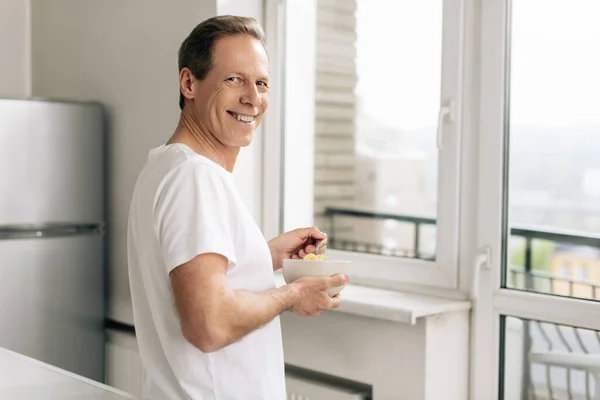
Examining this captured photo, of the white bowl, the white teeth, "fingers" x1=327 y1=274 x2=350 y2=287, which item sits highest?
the white teeth

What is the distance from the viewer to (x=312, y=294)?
4.94 ft

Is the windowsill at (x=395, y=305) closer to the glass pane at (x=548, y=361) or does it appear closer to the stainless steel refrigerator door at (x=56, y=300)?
the glass pane at (x=548, y=361)

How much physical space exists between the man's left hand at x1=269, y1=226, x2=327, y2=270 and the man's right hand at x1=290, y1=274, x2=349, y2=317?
0.26 metres

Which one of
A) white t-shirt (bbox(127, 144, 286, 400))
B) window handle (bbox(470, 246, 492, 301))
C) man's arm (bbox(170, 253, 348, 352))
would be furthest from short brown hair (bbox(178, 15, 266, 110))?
window handle (bbox(470, 246, 492, 301))

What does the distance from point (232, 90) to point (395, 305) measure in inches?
36.9

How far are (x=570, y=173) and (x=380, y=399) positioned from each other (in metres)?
0.80

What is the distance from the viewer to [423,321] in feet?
7.26

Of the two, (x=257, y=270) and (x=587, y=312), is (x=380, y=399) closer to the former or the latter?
(x=587, y=312)

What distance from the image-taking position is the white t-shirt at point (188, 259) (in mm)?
1352

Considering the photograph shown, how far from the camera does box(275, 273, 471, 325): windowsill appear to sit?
216cm

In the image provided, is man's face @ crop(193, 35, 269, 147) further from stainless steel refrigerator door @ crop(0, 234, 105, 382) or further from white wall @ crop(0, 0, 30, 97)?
white wall @ crop(0, 0, 30, 97)

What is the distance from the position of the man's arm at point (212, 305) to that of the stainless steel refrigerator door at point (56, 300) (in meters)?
1.74

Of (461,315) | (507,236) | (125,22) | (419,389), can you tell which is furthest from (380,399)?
(125,22)

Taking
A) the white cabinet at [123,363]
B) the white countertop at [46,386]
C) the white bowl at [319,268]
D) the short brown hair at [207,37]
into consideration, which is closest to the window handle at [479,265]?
the white bowl at [319,268]
